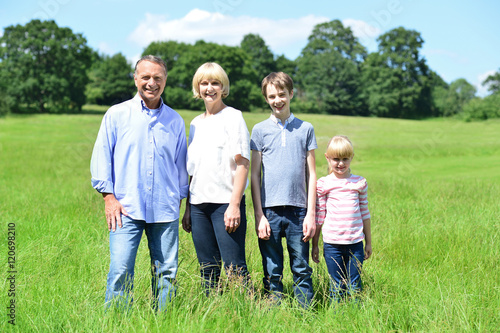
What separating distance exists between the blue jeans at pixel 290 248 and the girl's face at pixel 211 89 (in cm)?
101

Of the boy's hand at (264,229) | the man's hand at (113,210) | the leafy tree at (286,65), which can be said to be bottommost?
the boy's hand at (264,229)

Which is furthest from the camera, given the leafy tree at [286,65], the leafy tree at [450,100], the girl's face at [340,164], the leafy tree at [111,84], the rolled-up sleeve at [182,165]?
the leafy tree at [286,65]

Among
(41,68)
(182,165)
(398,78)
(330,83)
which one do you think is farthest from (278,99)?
(398,78)

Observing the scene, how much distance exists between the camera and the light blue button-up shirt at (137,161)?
3.21 meters

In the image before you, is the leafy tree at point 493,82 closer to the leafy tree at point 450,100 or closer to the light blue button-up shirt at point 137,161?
the leafy tree at point 450,100

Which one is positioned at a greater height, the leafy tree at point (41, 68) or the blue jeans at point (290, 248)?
the leafy tree at point (41, 68)

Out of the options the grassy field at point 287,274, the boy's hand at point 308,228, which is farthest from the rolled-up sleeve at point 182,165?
the boy's hand at point 308,228

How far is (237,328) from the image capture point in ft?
9.89

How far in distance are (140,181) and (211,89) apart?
89 centimetres

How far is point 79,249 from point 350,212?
3.28 m

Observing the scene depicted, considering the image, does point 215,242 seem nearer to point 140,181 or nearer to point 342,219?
point 140,181

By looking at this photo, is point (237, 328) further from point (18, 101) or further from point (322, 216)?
point (18, 101)

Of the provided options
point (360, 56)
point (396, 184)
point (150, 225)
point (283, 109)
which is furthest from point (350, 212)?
point (360, 56)

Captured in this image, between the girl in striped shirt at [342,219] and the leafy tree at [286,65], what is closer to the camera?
the girl in striped shirt at [342,219]
